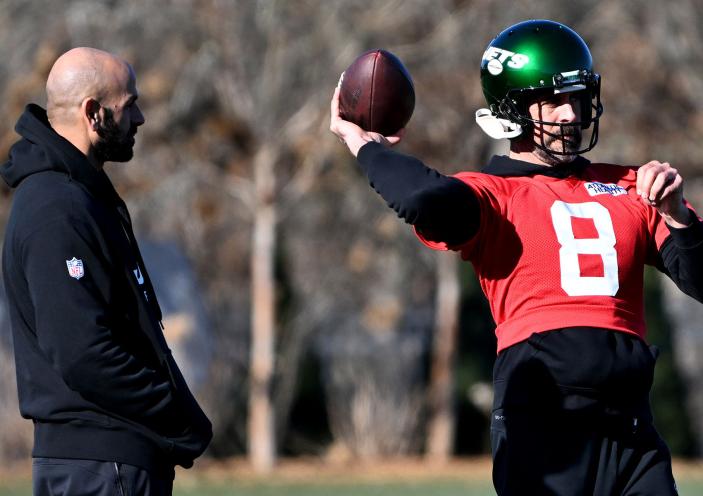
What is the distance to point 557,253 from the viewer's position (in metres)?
3.77

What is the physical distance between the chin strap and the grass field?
296 inches

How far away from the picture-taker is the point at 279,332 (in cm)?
1555

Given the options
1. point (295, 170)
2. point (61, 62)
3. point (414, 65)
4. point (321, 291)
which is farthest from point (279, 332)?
point (61, 62)

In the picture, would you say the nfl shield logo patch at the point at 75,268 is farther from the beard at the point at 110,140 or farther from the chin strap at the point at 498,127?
the chin strap at the point at 498,127

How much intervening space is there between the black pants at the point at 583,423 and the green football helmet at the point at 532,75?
0.68 meters

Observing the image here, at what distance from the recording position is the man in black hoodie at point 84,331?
3693 mm

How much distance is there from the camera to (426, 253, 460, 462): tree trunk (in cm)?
1580

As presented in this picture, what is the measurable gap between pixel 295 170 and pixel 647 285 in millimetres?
4754

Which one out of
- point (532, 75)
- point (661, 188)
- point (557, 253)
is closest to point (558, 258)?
point (557, 253)

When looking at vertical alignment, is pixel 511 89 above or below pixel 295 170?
below

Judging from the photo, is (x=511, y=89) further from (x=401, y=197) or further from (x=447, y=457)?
(x=447, y=457)

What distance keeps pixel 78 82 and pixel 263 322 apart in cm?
1123

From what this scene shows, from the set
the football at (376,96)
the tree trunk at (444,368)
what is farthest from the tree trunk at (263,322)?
the football at (376,96)

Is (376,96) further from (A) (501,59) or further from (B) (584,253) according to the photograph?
(B) (584,253)
